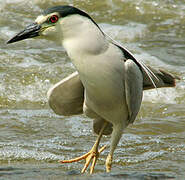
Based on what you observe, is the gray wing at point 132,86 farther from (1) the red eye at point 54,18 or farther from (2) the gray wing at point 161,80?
(1) the red eye at point 54,18

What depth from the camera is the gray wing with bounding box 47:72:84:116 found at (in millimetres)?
4520

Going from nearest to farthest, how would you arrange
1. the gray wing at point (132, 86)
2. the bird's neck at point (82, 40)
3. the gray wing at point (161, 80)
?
1. the bird's neck at point (82, 40)
2. the gray wing at point (132, 86)
3. the gray wing at point (161, 80)

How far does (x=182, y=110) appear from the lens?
7.29 m

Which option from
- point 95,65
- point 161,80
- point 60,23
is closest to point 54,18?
point 60,23

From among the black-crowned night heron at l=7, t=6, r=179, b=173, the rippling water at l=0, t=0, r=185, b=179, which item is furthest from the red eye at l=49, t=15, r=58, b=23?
the rippling water at l=0, t=0, r=185, b=179

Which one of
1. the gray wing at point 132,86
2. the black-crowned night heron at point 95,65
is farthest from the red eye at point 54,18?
the gray wing at point 132,86

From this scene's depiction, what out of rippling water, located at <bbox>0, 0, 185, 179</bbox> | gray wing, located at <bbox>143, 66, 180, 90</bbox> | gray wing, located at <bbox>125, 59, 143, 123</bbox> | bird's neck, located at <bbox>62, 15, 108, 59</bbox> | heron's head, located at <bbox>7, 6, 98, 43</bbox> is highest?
A: heron's head, located at <bbox>7, 6, 98, 43</bbox>

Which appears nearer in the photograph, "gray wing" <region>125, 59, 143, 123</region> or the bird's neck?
the bird's neck

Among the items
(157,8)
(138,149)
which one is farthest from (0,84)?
(157,8)

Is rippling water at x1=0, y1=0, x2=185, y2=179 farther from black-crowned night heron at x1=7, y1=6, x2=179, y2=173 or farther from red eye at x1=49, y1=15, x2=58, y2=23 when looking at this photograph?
red eye at x1=49, y1=15, x2=58, y2=23

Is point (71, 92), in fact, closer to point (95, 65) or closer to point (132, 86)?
point (132, 86)

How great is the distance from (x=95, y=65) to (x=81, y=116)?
314 cm

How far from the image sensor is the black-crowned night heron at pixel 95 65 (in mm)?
3811

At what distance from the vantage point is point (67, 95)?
4645mm
